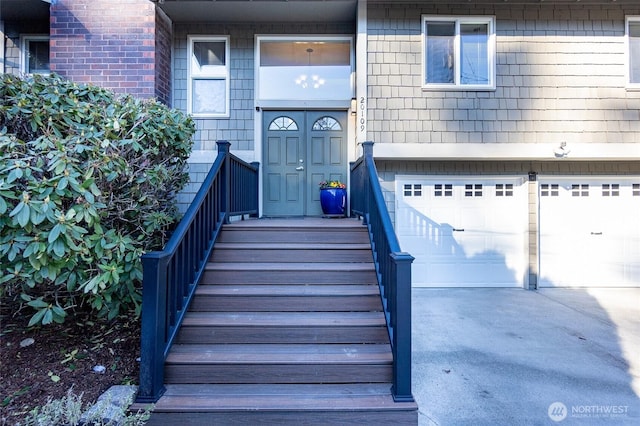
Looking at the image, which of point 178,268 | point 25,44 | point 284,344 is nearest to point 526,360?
point 284,344

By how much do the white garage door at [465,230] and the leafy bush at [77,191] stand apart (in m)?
3.90

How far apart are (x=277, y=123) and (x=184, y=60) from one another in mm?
1845

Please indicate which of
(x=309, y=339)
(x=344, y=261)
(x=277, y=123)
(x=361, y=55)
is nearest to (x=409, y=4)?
(x=361, y=55)

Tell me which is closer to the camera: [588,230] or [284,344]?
[284,344]

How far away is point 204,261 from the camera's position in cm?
331

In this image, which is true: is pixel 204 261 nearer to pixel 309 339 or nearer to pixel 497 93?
pixel 309 339

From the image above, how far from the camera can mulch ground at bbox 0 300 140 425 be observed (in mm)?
2293

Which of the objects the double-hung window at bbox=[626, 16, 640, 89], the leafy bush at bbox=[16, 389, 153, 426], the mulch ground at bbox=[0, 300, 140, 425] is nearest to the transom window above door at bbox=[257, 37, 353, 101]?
the mulch ground at bbox=[0, 300, 140, 425]

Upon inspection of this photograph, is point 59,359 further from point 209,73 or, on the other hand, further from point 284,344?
point 209,73

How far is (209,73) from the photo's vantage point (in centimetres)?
561

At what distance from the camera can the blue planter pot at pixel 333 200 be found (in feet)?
16.7

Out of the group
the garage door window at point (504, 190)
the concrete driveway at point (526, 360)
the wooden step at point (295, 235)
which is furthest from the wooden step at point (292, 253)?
the garage door window at point (504, 190)

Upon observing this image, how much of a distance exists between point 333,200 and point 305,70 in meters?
2.40

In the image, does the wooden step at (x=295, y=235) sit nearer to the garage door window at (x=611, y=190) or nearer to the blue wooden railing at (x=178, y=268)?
the blue wooden railing at (x=178, y=268)
